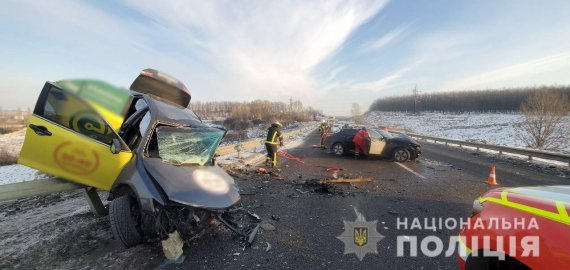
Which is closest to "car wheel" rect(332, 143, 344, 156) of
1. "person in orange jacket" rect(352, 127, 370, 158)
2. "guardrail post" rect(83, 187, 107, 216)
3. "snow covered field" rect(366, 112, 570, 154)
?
"person in orange jacket" rect(352, 127, 370, 158)

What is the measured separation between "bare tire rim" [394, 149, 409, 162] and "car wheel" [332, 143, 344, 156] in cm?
259

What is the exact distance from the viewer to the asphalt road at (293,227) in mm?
3369

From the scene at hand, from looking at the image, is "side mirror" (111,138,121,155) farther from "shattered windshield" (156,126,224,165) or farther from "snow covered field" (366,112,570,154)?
"snow covered field" (366,112,570,154)

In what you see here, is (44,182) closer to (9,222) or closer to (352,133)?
(9,222)

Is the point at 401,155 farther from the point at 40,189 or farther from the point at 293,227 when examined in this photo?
the point at 40,189

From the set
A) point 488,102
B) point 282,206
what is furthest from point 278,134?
point 488,102

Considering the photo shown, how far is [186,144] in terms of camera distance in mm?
4242

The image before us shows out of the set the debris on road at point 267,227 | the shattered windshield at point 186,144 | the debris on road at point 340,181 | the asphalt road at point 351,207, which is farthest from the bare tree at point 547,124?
the shattered windshield at point 186,144

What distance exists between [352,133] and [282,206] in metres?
8.55

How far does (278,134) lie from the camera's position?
10.0 meters

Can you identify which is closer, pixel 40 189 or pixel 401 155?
pixel 40 189

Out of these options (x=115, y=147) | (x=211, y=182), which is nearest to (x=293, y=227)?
(x=211, y=182)

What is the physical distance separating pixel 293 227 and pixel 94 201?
128 inches

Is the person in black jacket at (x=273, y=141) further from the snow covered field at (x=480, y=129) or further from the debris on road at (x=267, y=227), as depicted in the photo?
the snow covered field at (x=480, y=129)
